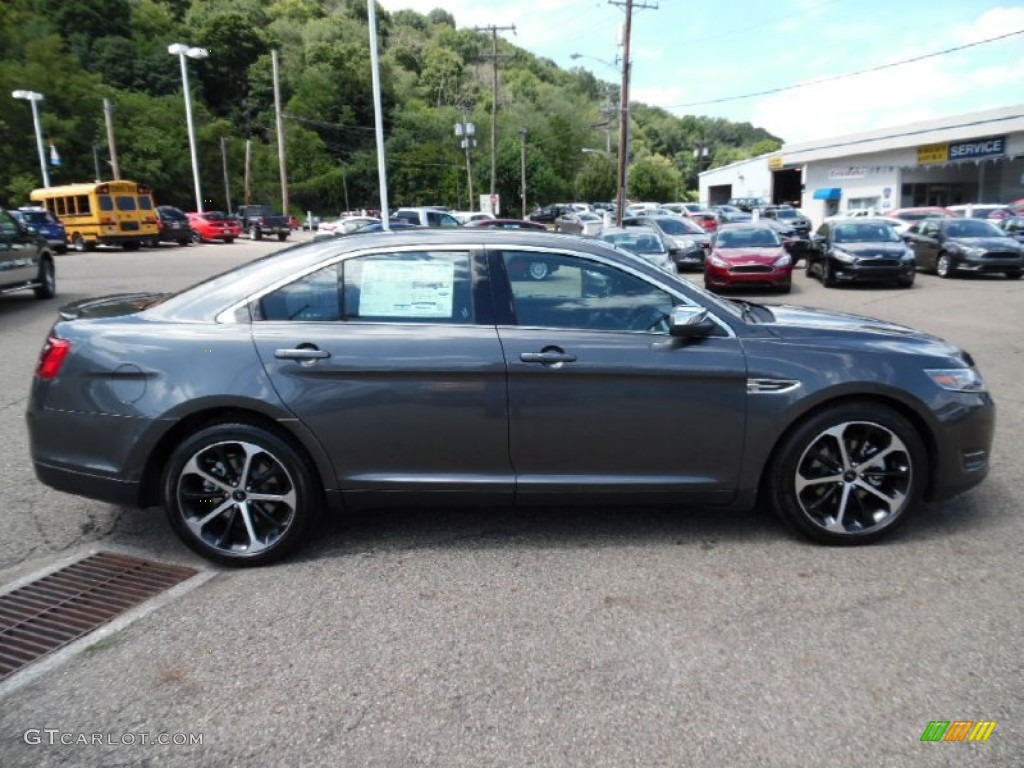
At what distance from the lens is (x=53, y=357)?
3865 mm

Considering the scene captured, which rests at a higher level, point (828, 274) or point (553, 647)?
point (828, 274)

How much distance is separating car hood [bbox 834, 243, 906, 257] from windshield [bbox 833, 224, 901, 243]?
389 millimetres

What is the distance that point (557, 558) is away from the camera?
12.7 ft

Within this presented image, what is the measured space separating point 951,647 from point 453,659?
6.53ft

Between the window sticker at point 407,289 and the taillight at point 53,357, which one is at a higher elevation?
the window sticker at point 407,289

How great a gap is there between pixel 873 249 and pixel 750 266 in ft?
9.90

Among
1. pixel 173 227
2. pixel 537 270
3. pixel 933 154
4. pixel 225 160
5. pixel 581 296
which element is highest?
pixel 225 160

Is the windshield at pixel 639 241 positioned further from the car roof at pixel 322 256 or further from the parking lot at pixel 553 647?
the car roof at pixel 322 256

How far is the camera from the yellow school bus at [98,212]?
3012 centimetres

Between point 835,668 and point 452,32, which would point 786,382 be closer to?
point 835,668

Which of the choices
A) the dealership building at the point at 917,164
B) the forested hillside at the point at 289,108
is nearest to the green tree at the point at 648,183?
the forested hillside at the point at 289,108

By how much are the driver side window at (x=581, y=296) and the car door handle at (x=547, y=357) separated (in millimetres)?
166

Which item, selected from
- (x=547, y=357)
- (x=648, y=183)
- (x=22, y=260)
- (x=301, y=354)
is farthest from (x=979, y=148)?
(x=301, y=354)

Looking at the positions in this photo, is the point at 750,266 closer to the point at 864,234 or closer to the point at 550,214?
the point at 864,234
